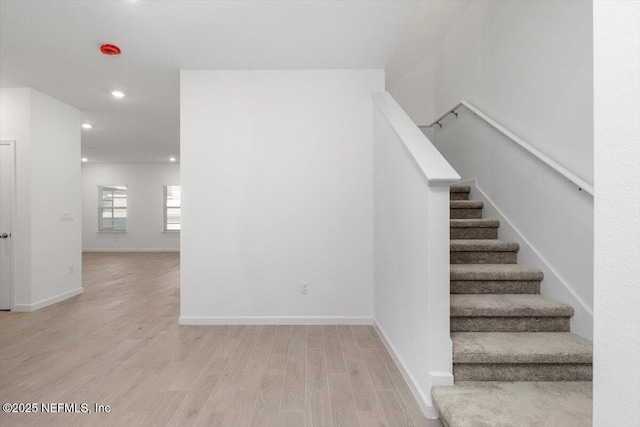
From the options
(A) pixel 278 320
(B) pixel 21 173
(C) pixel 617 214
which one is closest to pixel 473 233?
(A) pixel 278 320

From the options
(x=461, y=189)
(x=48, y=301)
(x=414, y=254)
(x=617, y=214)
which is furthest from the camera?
(x=48, y=301)

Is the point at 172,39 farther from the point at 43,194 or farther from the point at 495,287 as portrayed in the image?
the point at 495,287

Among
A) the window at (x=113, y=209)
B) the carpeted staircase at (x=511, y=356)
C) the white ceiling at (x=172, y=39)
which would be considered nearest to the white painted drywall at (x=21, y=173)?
the white ceiling at (x=172, y=39)

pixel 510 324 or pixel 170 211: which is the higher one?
pixel 170 211

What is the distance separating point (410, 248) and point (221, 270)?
2130 millimetres

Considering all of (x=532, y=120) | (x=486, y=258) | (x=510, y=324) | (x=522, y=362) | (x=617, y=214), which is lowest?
(x=522, y=362)

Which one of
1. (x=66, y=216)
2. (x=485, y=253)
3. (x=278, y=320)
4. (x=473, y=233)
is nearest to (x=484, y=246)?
(x=485, y=253)

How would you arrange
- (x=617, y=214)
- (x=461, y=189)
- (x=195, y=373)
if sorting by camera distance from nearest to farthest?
(x=617, y=214) < (x=195, y=373) < (x=461, y=189)

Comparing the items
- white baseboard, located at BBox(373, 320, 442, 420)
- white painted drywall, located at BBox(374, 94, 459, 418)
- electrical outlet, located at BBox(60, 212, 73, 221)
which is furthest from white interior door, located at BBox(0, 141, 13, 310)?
white baseboard, located at BBox(373, 320, 442, 420)

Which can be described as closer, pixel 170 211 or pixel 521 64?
pixel 521 64

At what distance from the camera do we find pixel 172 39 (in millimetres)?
2725

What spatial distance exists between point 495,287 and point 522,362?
2.23 feet

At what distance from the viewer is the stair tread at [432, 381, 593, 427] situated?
152 cm

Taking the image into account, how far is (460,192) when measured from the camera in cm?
364
